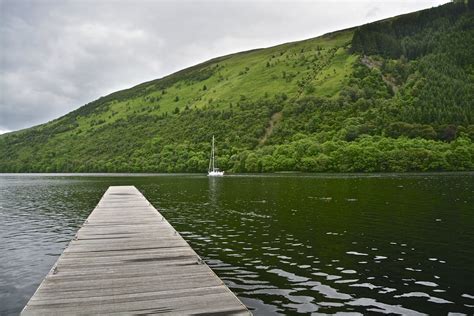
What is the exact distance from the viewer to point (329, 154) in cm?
17512

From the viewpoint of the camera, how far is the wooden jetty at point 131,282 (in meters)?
10.9

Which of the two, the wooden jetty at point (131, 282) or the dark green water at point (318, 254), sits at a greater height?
the wooden jetty at point (131, 282)

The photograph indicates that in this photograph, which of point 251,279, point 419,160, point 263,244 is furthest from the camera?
point 419,160

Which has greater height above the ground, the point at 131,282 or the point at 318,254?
the point at 131,282

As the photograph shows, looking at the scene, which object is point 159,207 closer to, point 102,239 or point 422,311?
point 102,239

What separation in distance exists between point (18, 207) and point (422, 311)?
5243 cm

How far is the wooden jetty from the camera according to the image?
1093 centimetres

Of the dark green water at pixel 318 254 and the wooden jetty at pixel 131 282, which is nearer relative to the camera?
the wooden jetty at pixel 131 282

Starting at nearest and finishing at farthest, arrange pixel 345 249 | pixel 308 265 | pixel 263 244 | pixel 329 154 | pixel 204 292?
pixel 204 292 → pixel 308 265 → pixel 345 249 → pixel 263 244 → pixel 329 154

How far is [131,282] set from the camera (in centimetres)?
1342

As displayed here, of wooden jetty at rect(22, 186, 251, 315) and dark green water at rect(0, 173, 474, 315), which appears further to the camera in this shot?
dark green water at rect(0, 173, 474, 315)

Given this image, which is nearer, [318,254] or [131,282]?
[131,282]

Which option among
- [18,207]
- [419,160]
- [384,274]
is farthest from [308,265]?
[419,160]

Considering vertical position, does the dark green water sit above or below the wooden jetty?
below
